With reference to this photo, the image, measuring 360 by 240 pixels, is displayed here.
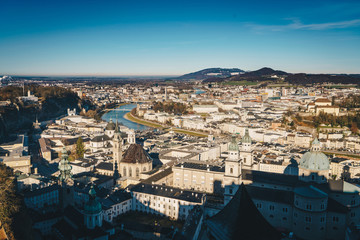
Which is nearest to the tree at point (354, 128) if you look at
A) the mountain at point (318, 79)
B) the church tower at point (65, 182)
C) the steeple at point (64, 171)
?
the church tower at point (65, 182)

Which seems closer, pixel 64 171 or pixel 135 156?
pixel 64 171

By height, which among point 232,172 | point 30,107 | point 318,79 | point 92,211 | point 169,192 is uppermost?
point 318,79

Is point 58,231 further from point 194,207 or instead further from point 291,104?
point 291,104

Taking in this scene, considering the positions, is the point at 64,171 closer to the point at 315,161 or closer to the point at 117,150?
the point at 117,150

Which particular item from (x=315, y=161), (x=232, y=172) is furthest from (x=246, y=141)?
(x=315, y=161)

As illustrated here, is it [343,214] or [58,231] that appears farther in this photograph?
[343,214]

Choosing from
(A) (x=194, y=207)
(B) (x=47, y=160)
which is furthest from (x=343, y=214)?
(B) (x=47, y=160)

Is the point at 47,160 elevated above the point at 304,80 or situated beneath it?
situated beneath

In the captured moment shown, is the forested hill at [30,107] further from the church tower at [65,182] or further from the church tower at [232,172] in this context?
the church tower at [232,172]

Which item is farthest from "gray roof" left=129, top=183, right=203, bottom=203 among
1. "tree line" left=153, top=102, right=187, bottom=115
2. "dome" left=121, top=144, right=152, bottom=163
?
"tree line" left=153, top=102, right=187, bottom=115
